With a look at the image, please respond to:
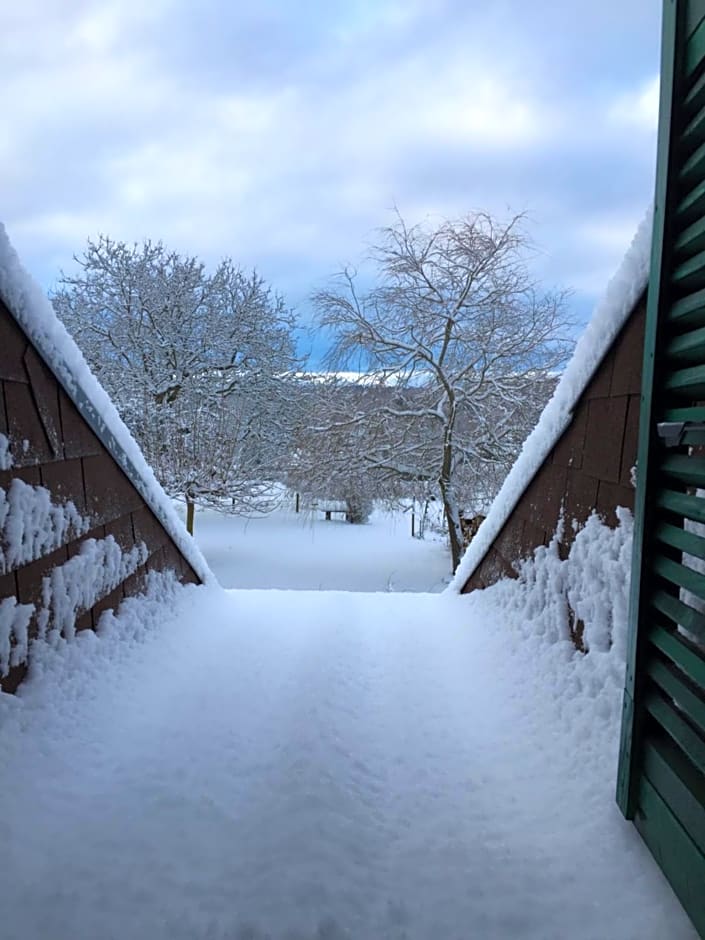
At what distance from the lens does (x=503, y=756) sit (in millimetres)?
1571

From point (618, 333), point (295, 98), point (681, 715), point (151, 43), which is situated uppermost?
point (295, 98)

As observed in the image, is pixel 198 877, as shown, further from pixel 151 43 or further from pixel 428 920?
pixel 151 43

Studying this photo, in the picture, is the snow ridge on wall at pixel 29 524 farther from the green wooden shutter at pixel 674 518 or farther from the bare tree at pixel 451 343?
the bare tree at pixel 451 343

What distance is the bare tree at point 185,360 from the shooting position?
390 inches

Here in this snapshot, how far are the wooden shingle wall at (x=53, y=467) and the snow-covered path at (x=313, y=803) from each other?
0.86ft

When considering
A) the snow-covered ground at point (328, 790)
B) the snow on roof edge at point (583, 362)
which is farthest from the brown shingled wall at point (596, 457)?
the snow-covered ground at point (328, 790)

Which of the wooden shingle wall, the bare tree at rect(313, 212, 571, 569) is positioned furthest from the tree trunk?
the wooden shingle wall

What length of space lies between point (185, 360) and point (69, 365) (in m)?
9.27

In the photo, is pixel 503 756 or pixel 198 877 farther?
pixel 503 756

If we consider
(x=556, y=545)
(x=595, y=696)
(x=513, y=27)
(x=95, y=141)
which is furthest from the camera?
(x=95, y=141)

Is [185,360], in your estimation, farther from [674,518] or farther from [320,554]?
[674,518]

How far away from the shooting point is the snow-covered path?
102 cm

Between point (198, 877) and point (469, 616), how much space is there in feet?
6.19

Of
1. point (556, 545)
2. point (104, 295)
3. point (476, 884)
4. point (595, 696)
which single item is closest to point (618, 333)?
point (556, 545)
